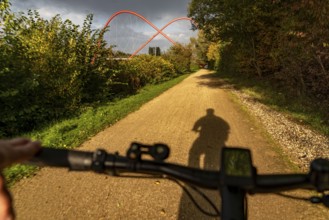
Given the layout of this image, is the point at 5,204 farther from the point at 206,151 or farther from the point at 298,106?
the point at 298,106

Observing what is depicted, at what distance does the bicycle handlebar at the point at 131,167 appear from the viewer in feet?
4.00

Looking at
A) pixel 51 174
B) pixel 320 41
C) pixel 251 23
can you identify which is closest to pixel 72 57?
pixel 51 174

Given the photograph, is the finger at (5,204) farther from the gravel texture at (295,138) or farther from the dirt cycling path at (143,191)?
the gravel texture at (295,138)

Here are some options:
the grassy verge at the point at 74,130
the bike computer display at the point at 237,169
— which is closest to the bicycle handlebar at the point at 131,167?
the bike computer display at the point at 237,169

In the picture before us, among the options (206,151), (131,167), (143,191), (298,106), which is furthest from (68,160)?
(298,106)

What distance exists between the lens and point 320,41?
9852 millimetres

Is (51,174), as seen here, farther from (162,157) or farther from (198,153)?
(162,157)

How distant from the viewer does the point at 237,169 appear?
3.59ft

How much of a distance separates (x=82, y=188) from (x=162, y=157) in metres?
4.37

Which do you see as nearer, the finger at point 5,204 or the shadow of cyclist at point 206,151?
the finger at point 5,204

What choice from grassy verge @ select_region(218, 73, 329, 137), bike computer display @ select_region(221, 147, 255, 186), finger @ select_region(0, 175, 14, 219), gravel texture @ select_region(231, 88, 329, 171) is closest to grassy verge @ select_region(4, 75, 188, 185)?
finger @ select_region(0, 175, 14, 219)

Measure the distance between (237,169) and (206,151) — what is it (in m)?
5.73

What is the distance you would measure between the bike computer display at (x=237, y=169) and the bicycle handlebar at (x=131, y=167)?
0.11 metres

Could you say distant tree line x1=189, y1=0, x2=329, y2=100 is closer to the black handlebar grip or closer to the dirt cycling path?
the dirt cycling path
